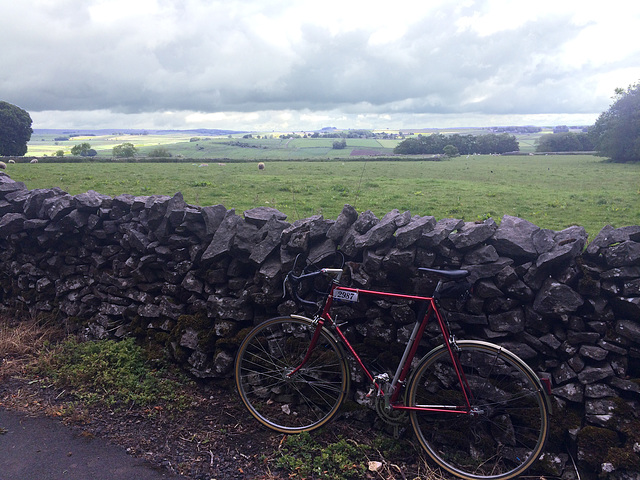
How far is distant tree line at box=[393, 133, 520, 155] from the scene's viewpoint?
805 inches

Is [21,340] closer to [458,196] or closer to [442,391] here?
[442,391]

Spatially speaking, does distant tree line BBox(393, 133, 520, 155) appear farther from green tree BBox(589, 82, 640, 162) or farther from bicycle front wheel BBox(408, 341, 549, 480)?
bicycle front wheel BBox(408, 341, 549, 480)

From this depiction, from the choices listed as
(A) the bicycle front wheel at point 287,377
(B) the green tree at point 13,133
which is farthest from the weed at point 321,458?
(B) the green tree at point 13,133

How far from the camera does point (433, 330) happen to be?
4.59m

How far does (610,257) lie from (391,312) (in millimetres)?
2081

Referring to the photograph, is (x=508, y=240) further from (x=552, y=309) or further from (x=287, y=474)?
(x=287, y=474)

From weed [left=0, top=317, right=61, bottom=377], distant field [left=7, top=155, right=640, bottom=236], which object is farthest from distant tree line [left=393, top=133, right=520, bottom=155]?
weed [left=0, top=317, right=61, bottom=377]

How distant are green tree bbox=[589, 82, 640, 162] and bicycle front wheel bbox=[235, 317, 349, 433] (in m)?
9.53

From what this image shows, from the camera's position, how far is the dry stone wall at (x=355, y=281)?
3.98 metres

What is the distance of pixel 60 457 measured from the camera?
412cm

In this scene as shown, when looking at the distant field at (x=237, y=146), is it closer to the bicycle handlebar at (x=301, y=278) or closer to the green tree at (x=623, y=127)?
the green tree at (x=623, y=127)

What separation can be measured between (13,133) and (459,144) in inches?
899

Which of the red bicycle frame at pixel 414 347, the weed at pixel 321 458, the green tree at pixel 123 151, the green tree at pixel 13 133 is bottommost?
the weed at pixel 321 458

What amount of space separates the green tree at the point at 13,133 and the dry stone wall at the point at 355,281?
749 inches
